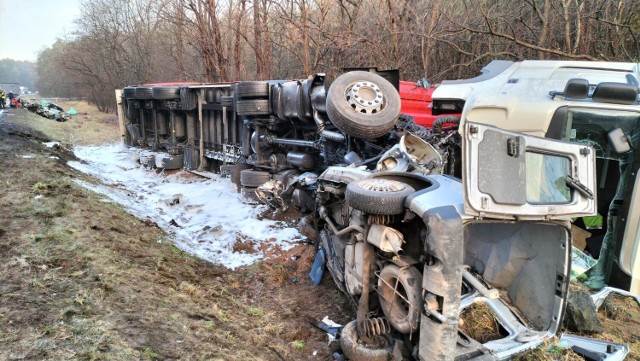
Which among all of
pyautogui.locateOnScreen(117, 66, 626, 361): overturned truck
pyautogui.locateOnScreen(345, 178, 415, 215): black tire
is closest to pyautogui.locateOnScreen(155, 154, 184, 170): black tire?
pyautogui.locateOnScreen(117, 66, 626, 361): overturned truck

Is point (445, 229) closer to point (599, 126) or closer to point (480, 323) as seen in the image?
point (480, 323)

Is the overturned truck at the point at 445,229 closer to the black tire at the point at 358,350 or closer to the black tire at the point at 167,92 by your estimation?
the black tire at the point at 358,350

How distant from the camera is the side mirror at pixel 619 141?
3.46 metres

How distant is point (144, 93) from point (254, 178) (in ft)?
20.8

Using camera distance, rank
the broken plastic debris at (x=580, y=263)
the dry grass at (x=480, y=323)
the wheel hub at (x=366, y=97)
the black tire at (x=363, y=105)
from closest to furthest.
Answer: the dry grass at (x=480, y=323) → the broken plastic debris at (x=580, y=263) → the black tire at (x=363, y=105) → the wheel hub at (x=366, y=97)

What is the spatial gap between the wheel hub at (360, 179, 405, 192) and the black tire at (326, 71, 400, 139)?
1581 millimetres

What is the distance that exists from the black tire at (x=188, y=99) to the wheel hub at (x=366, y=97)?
6.65 m

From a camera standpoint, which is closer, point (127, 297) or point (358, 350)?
point (358, 350)

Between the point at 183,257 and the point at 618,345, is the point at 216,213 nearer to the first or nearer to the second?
the point at 183,257

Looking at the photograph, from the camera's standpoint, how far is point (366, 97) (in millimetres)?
4730

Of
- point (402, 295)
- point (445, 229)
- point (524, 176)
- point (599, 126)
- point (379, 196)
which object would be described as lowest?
point (402, 295)

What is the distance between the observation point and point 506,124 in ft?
13.1

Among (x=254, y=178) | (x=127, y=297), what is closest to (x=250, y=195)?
(x=254, y=178)

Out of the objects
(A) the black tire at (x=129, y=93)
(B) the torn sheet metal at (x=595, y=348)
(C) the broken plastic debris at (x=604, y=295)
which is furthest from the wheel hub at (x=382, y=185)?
(A) the black tire at (x=129, y=93)
